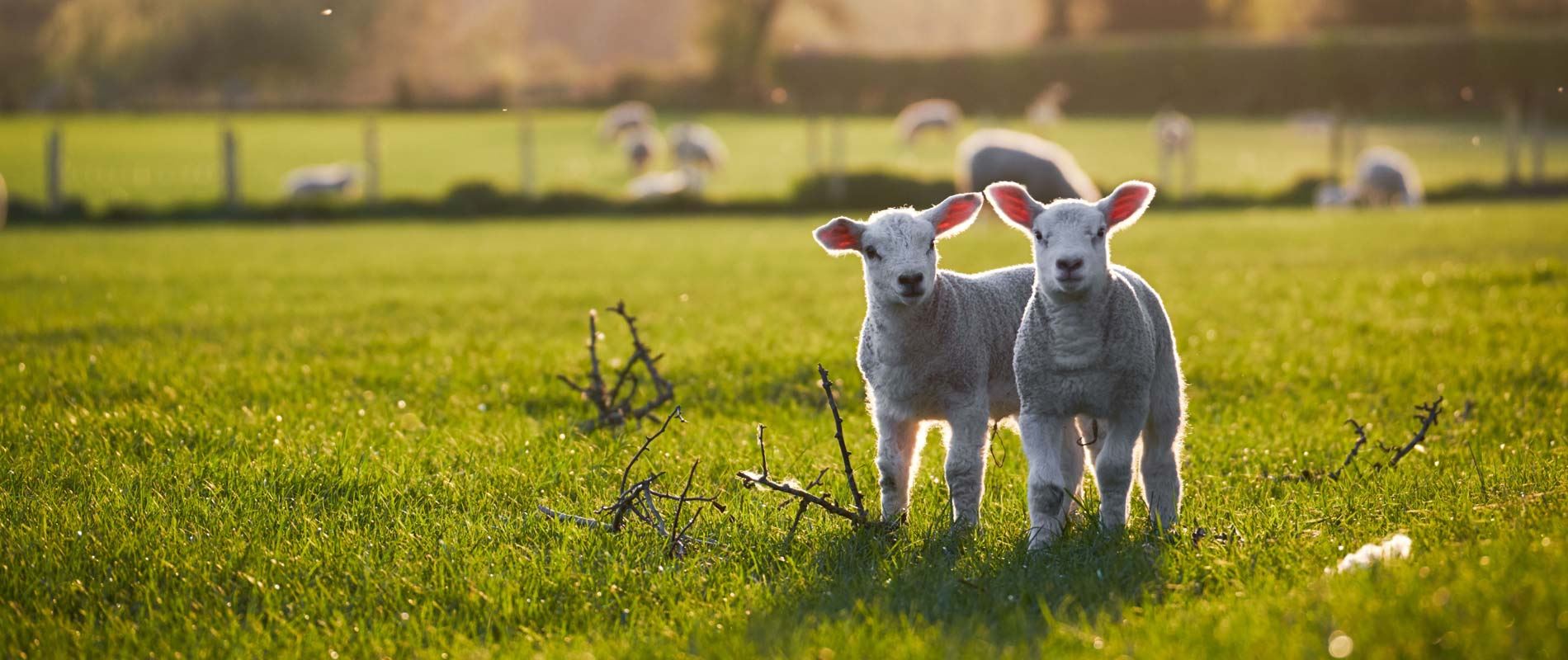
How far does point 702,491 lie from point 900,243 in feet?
4.41

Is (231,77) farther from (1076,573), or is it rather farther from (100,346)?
(1076,573)

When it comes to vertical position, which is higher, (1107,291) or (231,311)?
(1107,291)

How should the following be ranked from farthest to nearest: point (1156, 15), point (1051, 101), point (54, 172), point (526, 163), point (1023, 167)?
point (1156, 15)
point (1051, 101)
point (526, 163)
point (54, 172)
point (1023, 167)

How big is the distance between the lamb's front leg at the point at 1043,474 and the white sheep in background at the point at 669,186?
24697 millimetres

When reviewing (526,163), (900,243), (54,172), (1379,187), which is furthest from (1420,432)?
(54,172)

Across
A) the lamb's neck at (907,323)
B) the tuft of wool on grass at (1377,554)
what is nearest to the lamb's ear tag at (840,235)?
the lamb's neck at (907,323)

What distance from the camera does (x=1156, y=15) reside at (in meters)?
64.8

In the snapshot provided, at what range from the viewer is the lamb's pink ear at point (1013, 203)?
4262 millimetres

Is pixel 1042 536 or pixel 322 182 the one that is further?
pixel 322 182

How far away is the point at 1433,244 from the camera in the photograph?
17234mm

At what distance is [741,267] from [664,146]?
2670 centimetres

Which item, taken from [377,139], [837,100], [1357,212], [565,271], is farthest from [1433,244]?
[377,139]

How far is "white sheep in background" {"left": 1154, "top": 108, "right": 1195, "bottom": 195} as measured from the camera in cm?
2973

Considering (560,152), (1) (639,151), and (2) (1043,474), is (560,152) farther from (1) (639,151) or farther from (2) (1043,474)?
(2) (1043,474)
